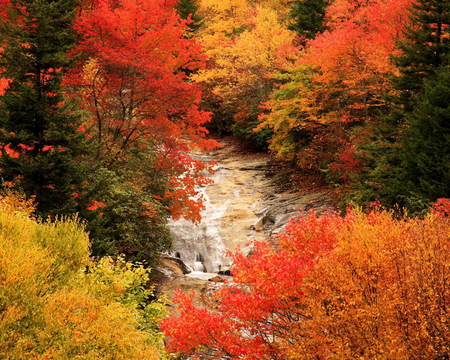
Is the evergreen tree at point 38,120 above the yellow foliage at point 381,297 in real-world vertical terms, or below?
above

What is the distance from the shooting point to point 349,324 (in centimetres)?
877

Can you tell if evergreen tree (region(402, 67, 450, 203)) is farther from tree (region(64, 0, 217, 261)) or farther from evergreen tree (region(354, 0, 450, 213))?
tree (region(64, 0, 217, 261))

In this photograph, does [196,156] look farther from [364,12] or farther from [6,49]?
[6,49]

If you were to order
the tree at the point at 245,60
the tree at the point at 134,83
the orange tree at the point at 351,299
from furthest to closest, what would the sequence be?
the tree at the point at 245,60
the tree at the point at 134,83
the orange tree at the point at 351,299

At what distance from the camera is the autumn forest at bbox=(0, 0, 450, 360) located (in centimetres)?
783

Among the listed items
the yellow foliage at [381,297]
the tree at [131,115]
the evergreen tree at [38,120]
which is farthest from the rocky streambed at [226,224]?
the yellow foliage at [381,297]

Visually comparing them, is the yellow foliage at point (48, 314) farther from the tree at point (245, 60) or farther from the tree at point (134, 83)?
the tree at point (245, 60)

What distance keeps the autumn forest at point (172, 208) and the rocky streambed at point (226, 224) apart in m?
2.07

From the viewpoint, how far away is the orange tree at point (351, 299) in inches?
319

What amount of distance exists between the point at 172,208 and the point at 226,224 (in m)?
9.08

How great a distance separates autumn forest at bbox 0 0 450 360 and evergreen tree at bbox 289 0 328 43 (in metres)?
11.1

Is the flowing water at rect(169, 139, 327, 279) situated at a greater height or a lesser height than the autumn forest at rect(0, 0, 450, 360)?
lesser

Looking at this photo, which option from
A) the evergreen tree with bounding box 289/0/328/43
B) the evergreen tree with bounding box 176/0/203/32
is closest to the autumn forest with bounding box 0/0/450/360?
the evergreen tree with bounding box 289/0/328/43

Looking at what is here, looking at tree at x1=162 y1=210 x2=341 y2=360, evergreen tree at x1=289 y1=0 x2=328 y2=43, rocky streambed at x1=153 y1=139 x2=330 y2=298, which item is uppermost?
evergreen tree at x1=289 y1=0 x2=328 y2=43
